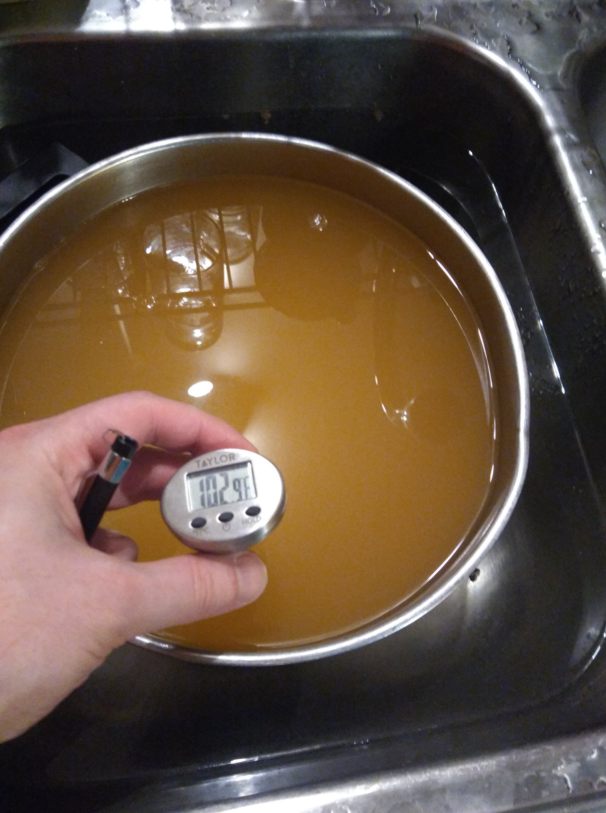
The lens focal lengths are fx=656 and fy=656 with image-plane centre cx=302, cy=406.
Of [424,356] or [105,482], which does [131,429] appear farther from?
[424,356]

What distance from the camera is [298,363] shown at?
26.0 inches

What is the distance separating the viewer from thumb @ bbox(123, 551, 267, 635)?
0.40m

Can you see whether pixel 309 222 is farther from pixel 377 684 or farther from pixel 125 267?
pixel 377 684

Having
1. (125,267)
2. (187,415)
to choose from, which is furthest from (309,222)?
(187,415)

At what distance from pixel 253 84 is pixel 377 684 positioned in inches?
25.7

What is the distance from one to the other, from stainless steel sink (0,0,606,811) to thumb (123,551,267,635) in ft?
0.49

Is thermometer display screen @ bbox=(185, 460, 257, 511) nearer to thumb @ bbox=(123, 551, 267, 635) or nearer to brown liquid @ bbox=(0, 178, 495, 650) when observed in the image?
thumb @ bbox=(123, 551, 267, 635)

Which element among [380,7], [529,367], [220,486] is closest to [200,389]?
[220,486]

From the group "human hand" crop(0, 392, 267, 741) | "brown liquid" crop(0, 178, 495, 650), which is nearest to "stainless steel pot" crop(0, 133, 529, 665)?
"brown liquid" crop(0, 178, 495, 650)

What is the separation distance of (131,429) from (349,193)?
0.39 metres

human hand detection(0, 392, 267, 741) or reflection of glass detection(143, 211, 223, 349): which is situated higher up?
reflection of glass detection(143, 211, 223, 349)

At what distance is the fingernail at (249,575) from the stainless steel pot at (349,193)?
89 millimetres

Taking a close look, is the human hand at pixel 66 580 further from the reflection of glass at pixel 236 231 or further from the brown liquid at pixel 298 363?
the reflection of glass at pixel 236 231

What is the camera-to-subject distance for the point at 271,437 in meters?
0.62
